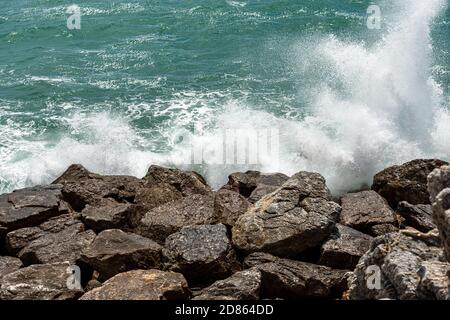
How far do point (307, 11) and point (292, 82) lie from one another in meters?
9.67

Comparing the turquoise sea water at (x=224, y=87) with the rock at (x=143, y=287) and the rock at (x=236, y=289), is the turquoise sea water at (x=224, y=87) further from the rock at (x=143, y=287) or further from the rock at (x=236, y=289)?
the rock at (x=143, y=287)

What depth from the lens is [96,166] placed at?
16000 mm

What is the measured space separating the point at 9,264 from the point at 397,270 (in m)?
6.39

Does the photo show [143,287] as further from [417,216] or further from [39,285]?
[417,216]

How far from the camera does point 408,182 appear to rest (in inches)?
438

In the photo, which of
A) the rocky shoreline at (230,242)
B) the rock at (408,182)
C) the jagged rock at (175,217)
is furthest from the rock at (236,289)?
the rock at (408,182)

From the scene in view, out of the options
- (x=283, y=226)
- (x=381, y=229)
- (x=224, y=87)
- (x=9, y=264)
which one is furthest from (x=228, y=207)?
(x=224, y=87)

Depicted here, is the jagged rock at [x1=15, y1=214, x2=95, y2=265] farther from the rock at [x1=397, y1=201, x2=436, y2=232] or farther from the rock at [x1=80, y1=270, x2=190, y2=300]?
the rock at [x1=397, y1=201, x2=436, y2=232]

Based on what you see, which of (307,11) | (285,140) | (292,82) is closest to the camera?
(285,140)

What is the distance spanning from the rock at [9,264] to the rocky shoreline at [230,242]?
17 mm

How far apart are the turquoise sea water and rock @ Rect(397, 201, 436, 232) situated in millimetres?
4580
